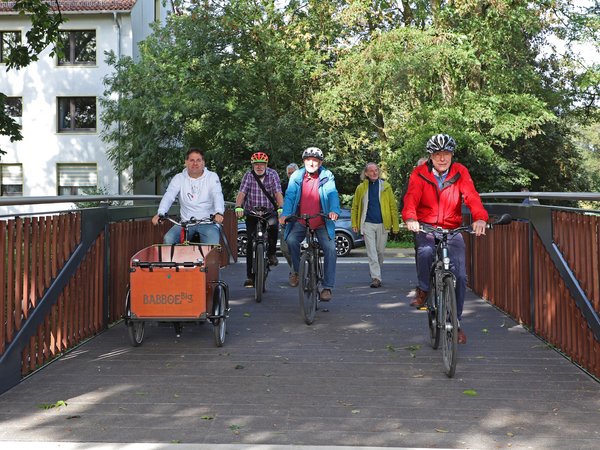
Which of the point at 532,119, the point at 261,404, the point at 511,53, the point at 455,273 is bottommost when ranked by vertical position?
the point at 261,404

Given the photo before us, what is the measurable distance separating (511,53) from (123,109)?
14155 mm

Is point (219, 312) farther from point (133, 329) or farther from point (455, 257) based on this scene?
point (455, 257)

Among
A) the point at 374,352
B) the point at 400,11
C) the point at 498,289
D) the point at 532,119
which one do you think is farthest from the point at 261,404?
the point at 400,11

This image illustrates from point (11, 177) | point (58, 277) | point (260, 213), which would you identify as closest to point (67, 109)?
point (11, 177)

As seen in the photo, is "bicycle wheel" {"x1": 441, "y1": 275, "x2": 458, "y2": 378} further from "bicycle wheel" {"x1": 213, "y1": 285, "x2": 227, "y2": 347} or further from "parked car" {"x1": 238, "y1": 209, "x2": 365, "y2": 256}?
"parked car" {"x1": 238, "y1": 209, "x2": 365, "y2": 256}

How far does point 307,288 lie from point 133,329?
6.72 feet

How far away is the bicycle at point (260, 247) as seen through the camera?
10.5 metres

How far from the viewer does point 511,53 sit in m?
27.5

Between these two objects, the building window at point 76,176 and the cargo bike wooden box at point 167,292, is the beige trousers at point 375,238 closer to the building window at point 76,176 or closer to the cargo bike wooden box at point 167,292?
the cargo bike wooden box at point 167,292

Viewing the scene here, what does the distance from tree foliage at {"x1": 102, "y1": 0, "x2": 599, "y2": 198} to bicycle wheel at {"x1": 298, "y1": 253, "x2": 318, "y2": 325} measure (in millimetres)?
16254

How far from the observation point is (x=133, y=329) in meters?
7.33

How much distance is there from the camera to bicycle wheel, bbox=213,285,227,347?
7348 mm

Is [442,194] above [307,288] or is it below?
above

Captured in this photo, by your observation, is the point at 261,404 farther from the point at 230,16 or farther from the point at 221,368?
the point at 230,16
